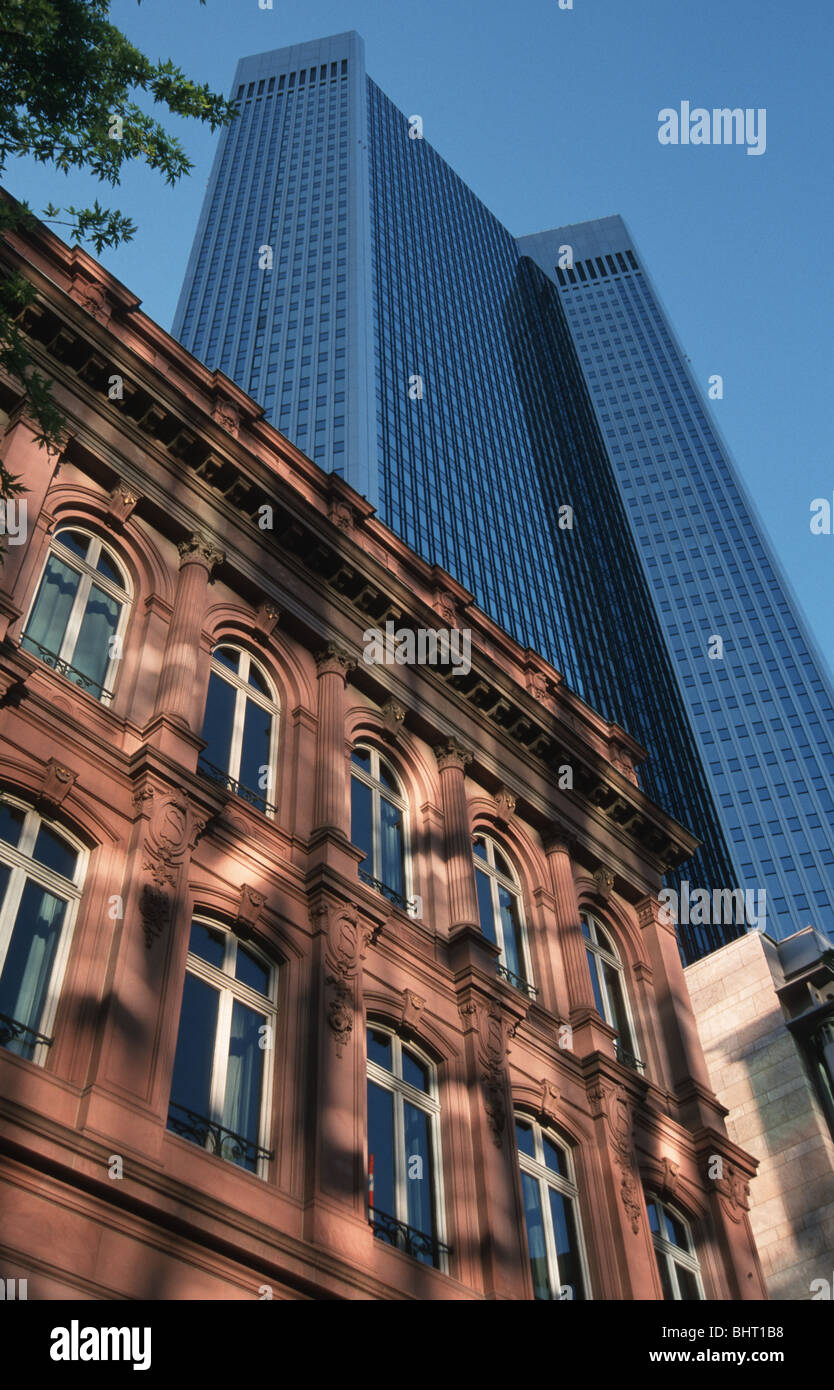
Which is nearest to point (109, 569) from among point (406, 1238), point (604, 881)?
point (406, 1238)

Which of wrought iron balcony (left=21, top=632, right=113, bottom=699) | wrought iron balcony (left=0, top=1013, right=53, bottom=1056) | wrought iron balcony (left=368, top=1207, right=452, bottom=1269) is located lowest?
wrought iron balcony (left=368, top=1207, right=452, bottom=1269)

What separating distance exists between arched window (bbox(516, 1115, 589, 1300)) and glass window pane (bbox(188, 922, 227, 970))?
246 inches

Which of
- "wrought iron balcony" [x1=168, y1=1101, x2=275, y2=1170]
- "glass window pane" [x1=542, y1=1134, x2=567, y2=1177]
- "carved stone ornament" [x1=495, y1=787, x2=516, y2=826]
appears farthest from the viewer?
"carved stone ornament" [x1=495, y1=787, x2=516, y2=826]

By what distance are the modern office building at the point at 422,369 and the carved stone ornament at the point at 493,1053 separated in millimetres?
76152

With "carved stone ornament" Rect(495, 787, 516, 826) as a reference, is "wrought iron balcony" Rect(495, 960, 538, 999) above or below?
below

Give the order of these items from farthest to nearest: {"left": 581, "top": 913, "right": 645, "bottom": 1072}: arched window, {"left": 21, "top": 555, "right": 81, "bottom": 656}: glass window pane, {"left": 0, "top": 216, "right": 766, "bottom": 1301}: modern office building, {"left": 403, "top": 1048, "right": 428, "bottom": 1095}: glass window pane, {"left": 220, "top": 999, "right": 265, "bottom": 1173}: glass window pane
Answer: {"left": 581, "top": 913, "right": 645, "bottom": 1072}: arched window < {"left": 403, "top": 1048, "right": 428, "bottom": 1095}: glass window pane < {"left": 21, "top": 555, "right": 81, "bottom": 656}: glass window pane < {"left": 220, "top": 999, "right": 265, "bottom": 1173}: glass window pane < {"left": 0, "top": 216, "right": 766, "bottom": 1301}: modern office building

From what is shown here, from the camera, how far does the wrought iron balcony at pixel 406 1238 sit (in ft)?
60.3

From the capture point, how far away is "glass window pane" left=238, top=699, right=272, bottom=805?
22359mm

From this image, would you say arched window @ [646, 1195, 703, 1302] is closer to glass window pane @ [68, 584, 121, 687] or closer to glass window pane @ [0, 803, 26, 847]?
glass window pane @ [68, 584, 121, 687]

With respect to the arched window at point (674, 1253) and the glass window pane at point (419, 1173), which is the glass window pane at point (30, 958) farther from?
the arched window at point (674, 1253)

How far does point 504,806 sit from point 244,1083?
10924 mm

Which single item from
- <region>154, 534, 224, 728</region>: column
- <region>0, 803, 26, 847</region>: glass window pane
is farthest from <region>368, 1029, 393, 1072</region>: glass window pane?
<region>0, 803, 26, 847</region>: glass window pane

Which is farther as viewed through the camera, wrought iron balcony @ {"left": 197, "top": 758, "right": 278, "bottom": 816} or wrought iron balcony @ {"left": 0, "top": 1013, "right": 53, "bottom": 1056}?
wrought iron balcony @ {"left": 197, "top": 758, "right": 278, "bottom": 816}
